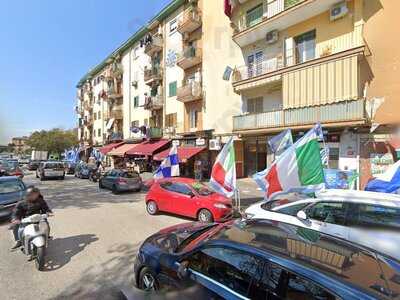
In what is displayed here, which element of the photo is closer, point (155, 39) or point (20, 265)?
point (20, 265)

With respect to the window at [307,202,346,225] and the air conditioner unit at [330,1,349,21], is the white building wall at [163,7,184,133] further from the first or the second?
the window at [307,202,346,225]

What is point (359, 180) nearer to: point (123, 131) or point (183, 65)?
point (183, 65)

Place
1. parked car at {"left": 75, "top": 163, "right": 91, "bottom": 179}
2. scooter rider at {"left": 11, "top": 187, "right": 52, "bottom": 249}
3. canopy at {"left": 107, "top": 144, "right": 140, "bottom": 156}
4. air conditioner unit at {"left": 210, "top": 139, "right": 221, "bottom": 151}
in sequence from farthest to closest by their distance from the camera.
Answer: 1. canopy at {"left": 107, "top": 144, "right": 140, "bottom": 156}
2. parked car at {"left": 75, "top": 163, "right": 91, "bottom": 179}
3. air conditioner unit at {"left": 210, "top": 139, "right": 221, "bottom": 151}
4. scooter rider at {"left": 11, "top": 187, "right": 52, "bottom": 249}

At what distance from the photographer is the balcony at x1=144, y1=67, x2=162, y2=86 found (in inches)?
1229

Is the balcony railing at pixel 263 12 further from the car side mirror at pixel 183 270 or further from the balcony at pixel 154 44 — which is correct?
the car side mirror at pixel 183 270

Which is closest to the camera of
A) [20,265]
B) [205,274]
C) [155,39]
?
[205,274]

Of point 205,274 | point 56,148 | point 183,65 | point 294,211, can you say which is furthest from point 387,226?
point 56,148

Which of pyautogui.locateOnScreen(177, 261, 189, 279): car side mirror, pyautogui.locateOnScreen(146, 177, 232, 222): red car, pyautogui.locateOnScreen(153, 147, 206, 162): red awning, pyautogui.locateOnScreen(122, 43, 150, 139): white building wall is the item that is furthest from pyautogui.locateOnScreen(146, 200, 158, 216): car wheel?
pyautogui.locateOnScreen(122, 43, 150, 139): white building wall

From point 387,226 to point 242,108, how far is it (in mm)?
17013

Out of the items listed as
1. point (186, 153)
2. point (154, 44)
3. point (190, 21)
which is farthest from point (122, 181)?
point (154, 44)

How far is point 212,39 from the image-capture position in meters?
23.9

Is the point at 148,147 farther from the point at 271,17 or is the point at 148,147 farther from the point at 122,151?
the point at 271,17

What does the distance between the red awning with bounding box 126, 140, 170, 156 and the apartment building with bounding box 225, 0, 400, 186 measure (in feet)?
33.8

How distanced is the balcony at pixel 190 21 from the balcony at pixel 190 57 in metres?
1.66
